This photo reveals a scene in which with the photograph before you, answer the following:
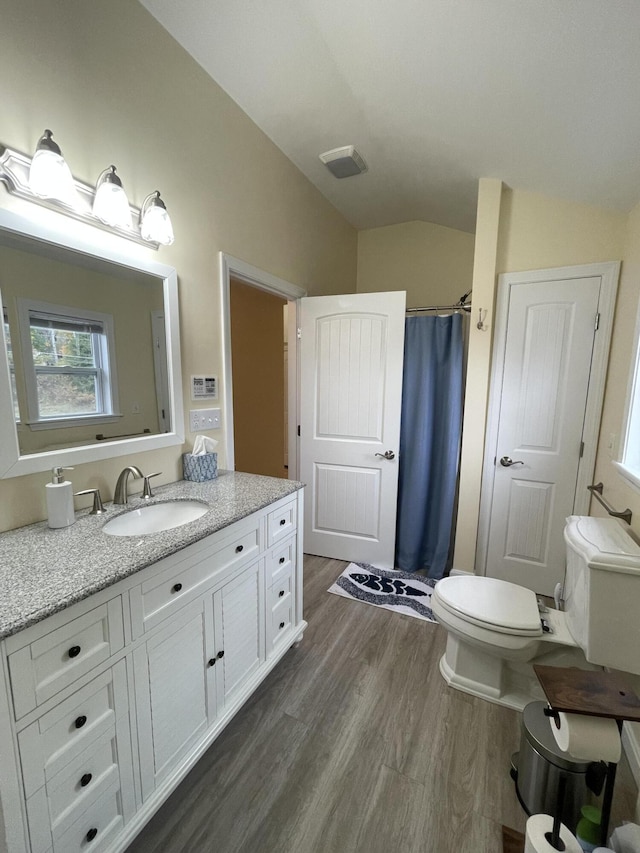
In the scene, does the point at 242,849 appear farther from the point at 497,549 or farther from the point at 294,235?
the point at 294,235

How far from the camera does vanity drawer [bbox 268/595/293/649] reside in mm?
1656

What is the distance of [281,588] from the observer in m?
1.71

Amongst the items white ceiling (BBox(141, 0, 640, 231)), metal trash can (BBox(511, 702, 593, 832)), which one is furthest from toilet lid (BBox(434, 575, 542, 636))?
white ceiling (BBox(141, 0, 640, 231))

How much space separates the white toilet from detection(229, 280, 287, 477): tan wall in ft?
7.14

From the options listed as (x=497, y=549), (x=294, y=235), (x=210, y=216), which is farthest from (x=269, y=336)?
(x=497, y=549)

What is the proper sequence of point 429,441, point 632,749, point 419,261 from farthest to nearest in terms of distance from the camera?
point 419,261 → point 429,441 → point 632,749

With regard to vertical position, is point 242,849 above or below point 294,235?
below

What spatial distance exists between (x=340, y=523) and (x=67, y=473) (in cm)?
190

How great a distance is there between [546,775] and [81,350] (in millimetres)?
2100

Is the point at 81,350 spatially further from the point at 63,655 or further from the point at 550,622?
the point at 550,622

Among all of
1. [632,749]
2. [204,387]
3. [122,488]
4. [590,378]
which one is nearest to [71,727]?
[122,488]

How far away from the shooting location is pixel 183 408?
1.74 meters

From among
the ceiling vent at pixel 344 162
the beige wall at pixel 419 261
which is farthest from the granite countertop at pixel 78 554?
the beige wall at pixel 419 261

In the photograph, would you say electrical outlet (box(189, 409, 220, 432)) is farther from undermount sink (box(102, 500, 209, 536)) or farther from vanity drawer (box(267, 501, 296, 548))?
vanity drawer (box(267, 501, 296, 548))
